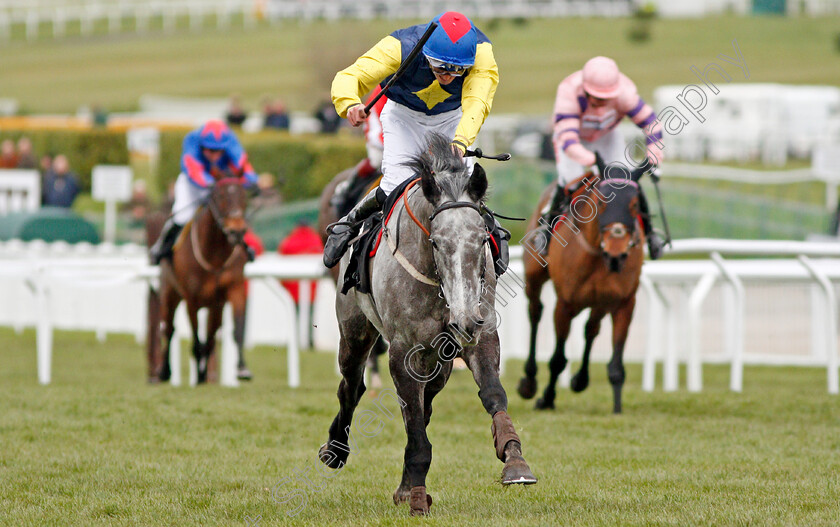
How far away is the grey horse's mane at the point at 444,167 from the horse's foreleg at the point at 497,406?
2.01 feet

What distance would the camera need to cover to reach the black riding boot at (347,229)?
5.61 metres

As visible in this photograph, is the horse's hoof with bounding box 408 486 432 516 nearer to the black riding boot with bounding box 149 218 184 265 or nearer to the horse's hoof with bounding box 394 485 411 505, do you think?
the horse's hoof with bounding box 394 485 411 505

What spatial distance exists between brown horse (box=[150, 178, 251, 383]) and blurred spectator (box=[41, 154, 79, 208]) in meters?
9.80

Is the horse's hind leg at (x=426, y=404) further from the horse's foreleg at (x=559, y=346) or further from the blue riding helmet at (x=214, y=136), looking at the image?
the blue riding helmet at (x=214, y=136)

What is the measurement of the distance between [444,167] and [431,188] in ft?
0.48

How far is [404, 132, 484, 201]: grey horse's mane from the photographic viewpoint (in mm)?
4633

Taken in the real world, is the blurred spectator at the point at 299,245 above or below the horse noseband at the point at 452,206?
below

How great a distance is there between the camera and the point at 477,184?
4645 mm

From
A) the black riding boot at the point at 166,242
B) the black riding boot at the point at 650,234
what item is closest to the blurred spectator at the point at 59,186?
the black riding boot at the point at 166,242

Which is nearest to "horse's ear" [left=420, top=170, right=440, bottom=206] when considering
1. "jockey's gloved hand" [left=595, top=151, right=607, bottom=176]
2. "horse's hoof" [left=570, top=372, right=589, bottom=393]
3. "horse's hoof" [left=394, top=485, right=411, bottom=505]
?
"horse's hoof" [left=394, top=485, right=411, bottom=505]

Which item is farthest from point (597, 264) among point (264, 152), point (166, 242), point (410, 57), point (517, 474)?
point (264, 152)

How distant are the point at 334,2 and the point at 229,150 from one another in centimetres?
5120

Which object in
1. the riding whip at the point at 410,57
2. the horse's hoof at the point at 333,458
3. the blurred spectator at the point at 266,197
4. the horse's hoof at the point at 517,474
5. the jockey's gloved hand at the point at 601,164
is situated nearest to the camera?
the horse's hoof at the point at 517,474

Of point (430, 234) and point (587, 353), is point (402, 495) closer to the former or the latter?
point (430, 234)
